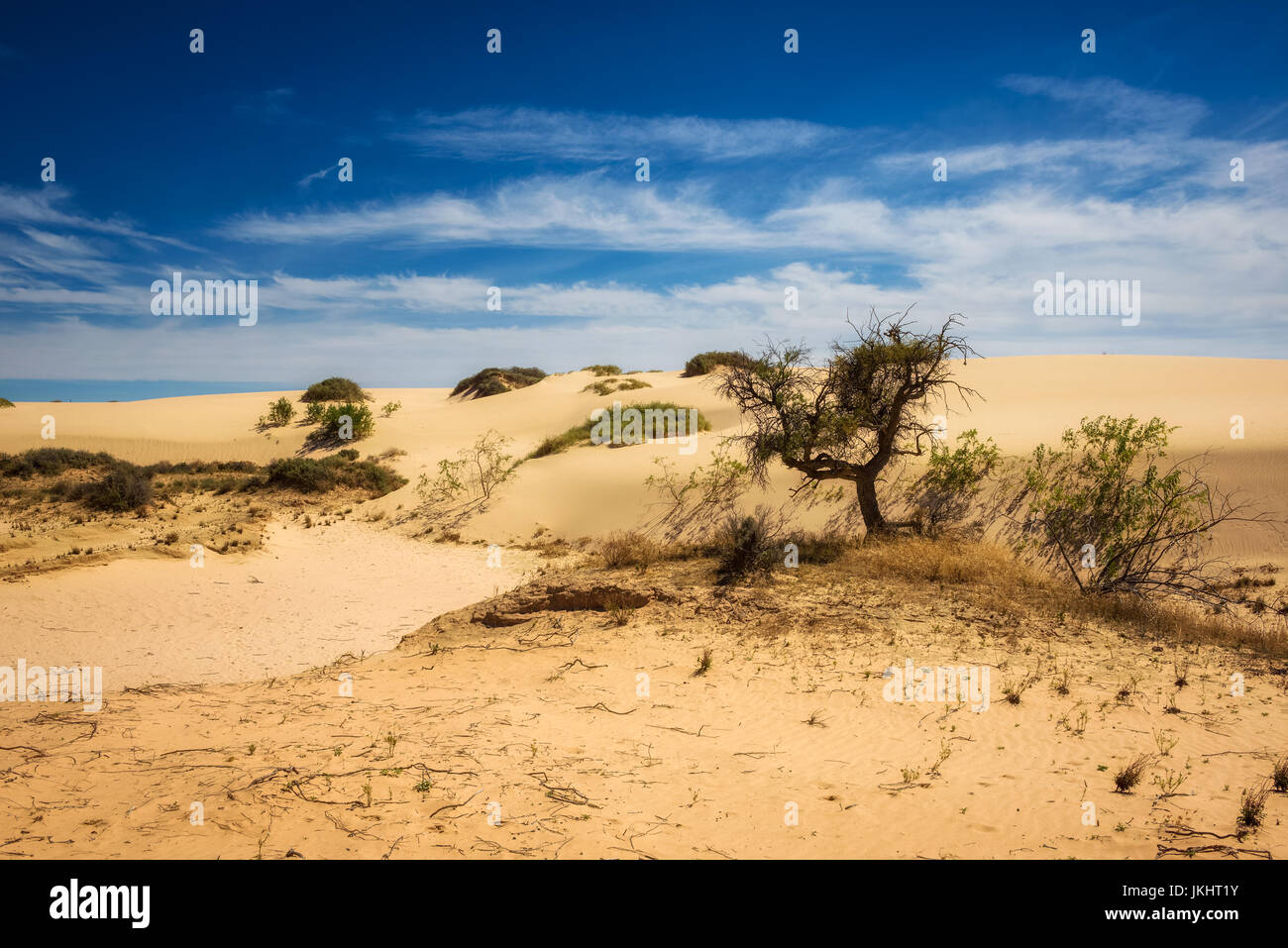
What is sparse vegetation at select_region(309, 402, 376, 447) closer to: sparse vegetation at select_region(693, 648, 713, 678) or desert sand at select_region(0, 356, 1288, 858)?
desert sand at select_region(0, 356, 1288, 858)

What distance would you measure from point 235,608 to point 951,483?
46.9ft

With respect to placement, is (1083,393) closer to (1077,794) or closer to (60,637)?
(1077,794)

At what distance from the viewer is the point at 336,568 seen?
15812mm

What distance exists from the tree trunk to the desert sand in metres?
2.10

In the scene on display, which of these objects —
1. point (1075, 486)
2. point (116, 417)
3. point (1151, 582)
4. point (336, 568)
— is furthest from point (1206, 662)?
point (116, 417)

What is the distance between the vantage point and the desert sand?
197 inches

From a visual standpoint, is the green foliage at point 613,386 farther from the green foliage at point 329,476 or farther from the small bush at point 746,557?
the small bush at point 746,557

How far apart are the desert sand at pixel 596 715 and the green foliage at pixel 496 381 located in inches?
1191

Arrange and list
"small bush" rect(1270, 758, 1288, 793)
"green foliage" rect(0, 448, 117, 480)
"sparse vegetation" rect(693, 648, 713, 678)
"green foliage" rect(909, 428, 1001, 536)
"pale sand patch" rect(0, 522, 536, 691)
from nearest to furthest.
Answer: "small bush" rect(1270, 758, 1288, 793), "sparse vegetation" rect(693, 648, 713, 678), "pale sand patch" rect(0, 522, 536, 691), "green foliage" rect(909, 428, 1001, 536), "green foliage" rect(0, 448, 117, 480)

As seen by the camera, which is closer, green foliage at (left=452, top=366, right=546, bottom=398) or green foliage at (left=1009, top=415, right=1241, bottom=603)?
green foliage at (left=1009, top=415, right=1241, bottom=603)

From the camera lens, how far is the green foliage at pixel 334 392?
120 feet

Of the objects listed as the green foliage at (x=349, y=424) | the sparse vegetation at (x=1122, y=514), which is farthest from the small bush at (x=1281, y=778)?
the green foliage at (x=349, y=424)

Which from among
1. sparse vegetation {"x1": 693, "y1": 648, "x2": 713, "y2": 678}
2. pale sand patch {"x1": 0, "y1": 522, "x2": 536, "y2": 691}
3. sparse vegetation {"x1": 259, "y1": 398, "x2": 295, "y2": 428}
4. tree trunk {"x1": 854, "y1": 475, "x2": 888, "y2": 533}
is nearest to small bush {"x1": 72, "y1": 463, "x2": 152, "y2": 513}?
pale sand patch {"x1": 0, "y1": 522, "x2": 536, "y2": 691}
